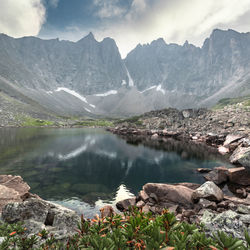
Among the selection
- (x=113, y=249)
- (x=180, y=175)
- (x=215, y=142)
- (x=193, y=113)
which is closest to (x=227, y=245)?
(x=113, y=249)

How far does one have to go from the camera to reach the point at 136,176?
31781mm

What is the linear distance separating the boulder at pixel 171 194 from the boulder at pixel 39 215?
12.2 m

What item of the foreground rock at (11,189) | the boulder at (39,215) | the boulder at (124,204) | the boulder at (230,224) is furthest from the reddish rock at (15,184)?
the boulder at (230,224)

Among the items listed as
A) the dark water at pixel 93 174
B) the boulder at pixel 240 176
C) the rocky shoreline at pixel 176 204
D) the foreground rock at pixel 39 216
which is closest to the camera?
the rocky shoreline at pixel 176 204

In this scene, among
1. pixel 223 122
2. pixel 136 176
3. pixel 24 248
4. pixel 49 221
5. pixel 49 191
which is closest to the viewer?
pixel 24 248

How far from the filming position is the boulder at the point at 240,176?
25.8 metres

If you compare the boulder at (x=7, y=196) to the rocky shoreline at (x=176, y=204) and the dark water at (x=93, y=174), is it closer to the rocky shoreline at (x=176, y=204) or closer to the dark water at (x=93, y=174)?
the rocky shoreline at (x=176, y=204)

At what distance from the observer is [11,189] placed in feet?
53.5

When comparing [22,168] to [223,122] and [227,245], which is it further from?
[223,122]

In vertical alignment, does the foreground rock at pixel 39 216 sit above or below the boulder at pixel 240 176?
above

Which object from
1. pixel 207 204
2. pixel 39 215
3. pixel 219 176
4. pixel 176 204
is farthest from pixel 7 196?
pixel 219 176

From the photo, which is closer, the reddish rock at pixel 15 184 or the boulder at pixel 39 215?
the boulder at pixel 39 215

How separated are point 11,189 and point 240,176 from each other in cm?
3292

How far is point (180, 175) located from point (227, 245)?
2969cm
